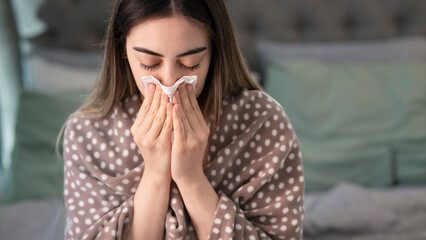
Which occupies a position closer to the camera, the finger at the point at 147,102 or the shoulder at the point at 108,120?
the finger at the point at 147,102

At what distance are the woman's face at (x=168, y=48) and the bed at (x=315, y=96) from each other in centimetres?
Result: 60

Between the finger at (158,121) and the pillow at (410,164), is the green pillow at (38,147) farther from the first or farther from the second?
the pillow at (410,164)

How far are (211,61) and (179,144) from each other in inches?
8.3

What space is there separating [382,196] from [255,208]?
70cm

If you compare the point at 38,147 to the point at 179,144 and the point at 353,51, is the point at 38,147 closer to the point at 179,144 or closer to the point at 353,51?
the point at 179,144

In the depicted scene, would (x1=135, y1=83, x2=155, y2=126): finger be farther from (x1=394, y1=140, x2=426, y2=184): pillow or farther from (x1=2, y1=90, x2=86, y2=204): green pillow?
(x1=394, y1=140, x2=426, y2=184): pillow

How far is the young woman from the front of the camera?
1.03 m

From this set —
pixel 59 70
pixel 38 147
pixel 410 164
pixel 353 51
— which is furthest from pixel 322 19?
pixel 38 147

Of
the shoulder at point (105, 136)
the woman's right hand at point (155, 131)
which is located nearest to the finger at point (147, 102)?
the woman's right hand at point (155, 131)

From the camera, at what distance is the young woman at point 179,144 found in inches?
40.4

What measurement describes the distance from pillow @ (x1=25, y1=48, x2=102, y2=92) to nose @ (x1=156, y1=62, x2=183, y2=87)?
1.08 metres

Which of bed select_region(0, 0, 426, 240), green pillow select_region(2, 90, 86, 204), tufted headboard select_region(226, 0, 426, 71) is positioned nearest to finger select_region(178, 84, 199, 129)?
bed select_region(0, 0, 426, 240)

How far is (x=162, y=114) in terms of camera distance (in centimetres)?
105

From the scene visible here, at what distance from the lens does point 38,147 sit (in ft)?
6.30
